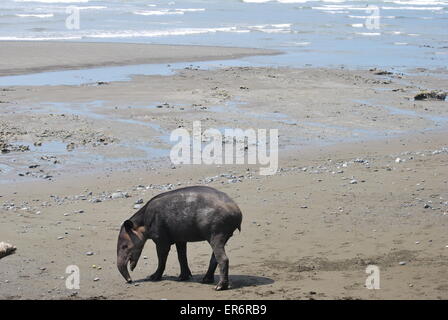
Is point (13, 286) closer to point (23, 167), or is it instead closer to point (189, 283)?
point (189, 283)

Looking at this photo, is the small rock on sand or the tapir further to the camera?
the small rock on sand

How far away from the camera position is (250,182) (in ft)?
50.0

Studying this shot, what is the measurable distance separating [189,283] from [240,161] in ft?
24.1

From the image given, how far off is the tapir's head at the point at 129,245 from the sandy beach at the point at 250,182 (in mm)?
252

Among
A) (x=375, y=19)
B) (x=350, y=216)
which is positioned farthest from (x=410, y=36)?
(x=350, y=216)

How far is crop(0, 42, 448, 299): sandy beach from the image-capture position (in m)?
10.1

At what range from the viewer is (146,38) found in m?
45.9

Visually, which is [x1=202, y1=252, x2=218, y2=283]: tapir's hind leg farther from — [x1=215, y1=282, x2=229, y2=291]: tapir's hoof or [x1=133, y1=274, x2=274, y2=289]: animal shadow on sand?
[x1=215, y1=282, x2=229, y2=291]: tapir's hoof
